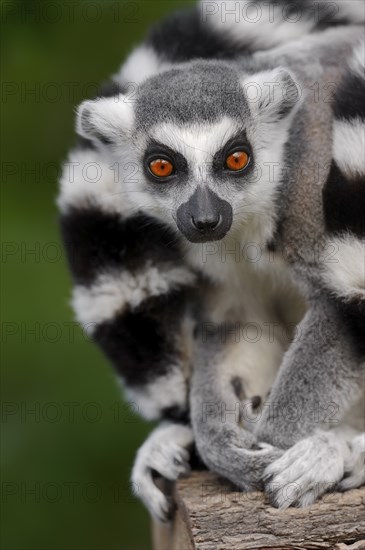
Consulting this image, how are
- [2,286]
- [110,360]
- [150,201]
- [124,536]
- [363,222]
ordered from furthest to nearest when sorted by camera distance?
1. [124,536]
2. [2,286]
3. [110,360]
4. [150,201]
5. [363,222]

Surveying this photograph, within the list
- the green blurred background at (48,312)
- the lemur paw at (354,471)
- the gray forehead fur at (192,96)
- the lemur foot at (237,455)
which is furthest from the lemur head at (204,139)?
the green blurred background at (48,312)

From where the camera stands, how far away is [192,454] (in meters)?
3.88

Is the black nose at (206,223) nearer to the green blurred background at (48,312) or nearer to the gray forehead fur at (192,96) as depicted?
the gray forehead fur at (192,96)

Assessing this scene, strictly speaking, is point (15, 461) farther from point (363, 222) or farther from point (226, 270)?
point (363, 222)

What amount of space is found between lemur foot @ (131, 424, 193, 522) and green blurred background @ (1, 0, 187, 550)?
1348 millimetres

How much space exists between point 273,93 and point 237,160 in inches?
11.9

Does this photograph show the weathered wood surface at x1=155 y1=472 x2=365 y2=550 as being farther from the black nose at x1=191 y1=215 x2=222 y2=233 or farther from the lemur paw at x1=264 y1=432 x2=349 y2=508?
the black nose at x1=191 y1=215 x2=222 y2=233

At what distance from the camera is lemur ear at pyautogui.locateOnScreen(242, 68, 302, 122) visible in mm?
3510

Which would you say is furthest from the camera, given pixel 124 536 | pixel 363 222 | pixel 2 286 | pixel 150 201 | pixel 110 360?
pixel 124 536

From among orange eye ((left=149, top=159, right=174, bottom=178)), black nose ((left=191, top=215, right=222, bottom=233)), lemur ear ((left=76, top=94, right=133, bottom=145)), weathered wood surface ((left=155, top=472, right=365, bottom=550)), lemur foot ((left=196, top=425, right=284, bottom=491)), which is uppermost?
lemur ear ((left=76, top=94, right=133, bottom=145))

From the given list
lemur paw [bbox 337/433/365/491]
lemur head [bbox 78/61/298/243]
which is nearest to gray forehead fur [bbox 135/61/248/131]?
lemur head [bbox 78/61/298/243]

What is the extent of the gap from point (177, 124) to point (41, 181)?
6.58 feet

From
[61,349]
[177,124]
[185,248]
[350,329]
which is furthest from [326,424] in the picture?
[61,349]

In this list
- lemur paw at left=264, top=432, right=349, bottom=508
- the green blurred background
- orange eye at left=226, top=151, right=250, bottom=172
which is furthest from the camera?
the green blurred background
